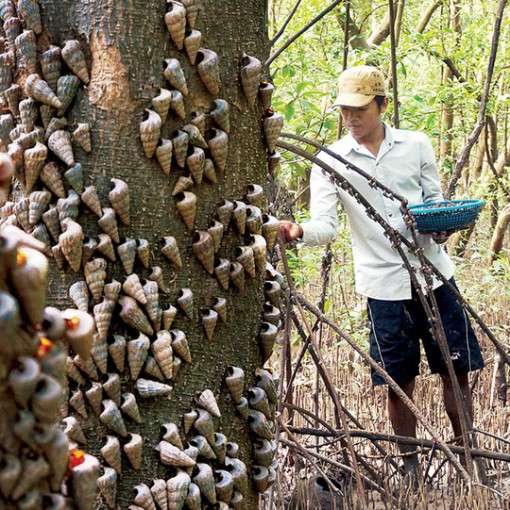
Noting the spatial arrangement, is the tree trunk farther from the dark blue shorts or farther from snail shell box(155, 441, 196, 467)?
the dark blue shorts

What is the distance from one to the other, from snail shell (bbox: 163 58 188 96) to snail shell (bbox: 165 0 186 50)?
3 centimetres

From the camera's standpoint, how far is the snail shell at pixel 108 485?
1.16 metres

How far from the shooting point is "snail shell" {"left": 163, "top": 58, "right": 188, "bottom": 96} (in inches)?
48.0

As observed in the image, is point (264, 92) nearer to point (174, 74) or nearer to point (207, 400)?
point (174, 74)

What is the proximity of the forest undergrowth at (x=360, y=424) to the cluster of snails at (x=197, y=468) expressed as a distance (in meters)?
0.61

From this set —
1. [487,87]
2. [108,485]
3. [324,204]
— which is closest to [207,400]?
[108,485]

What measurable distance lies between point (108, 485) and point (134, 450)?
6cm

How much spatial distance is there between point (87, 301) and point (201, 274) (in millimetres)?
185

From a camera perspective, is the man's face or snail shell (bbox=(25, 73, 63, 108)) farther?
the man's face

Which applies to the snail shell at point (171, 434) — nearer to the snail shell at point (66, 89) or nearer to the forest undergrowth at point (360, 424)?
the snail shell at point (66, 89)

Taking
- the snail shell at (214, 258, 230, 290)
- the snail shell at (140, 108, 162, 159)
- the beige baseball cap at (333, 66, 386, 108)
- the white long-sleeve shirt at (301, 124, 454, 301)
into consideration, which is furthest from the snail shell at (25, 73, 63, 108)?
the beige baseball cap at (333, 66, 386, 108)

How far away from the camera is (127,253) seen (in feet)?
3.91

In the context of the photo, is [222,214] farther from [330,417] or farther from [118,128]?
[330,417]

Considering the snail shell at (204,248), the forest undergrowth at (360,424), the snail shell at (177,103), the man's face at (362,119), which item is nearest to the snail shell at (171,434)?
the snail shell at (204,248)
